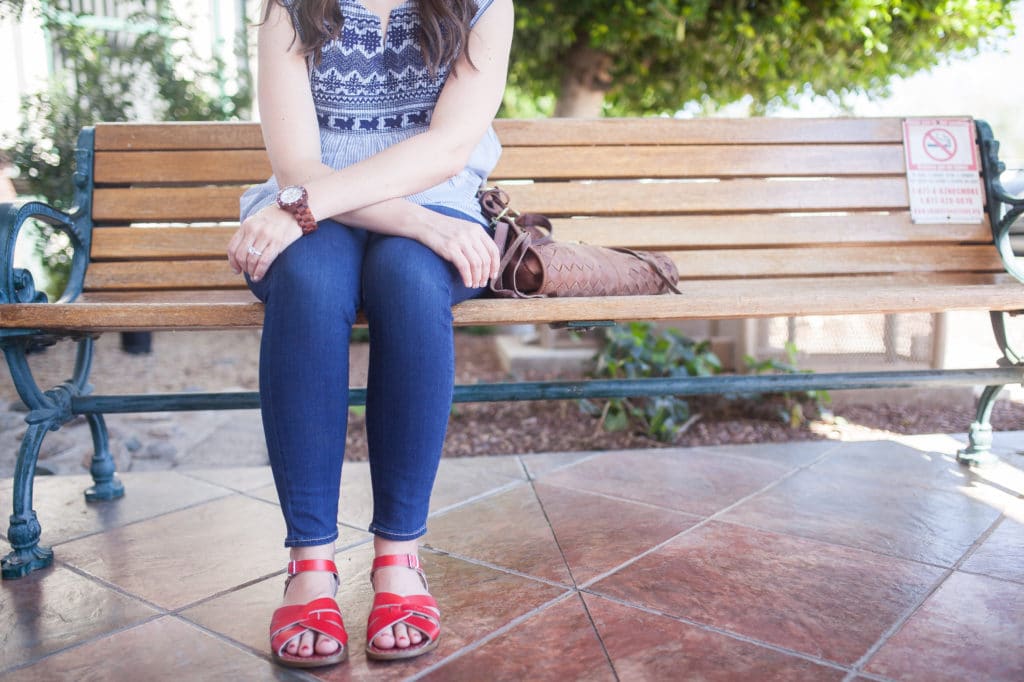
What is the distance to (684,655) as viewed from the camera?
1391 mm

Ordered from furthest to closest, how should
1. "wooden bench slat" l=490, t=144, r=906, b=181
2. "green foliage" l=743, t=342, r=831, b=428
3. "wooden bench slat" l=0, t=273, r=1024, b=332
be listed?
"green foliage" l=743, t=342, r=831, b=428, "wooden bench slat" l=490, t=144, r=906, b=181, "wooden bench slat" l=0, t=273, r=1024, b=332

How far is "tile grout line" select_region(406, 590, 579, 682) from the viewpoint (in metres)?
1.35

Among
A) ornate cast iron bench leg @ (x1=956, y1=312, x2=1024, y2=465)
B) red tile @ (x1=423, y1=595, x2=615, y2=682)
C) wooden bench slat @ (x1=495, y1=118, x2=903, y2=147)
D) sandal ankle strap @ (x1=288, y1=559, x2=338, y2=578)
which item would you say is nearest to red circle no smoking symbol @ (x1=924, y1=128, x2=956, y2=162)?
wooden bench slat @ (x1=495, y1=118, x2=903, y2=147)

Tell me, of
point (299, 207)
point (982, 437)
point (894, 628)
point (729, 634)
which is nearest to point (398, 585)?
point (729, 634)

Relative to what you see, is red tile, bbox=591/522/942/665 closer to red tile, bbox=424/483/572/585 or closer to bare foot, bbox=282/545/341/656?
red tile, bbox=424/483/572/585

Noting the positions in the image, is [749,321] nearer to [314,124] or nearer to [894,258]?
[894,258]

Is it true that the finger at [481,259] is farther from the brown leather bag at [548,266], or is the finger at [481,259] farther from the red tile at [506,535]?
the red tile at [506,535]

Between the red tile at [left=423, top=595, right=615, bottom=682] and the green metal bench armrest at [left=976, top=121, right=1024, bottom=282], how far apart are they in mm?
1847

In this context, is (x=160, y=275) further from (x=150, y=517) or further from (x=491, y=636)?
(x=491, y=636)

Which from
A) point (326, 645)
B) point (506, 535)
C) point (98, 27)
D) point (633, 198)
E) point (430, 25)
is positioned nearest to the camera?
point (326, 645)

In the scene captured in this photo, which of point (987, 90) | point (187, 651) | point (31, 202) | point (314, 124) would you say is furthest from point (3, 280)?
point (987, 90)

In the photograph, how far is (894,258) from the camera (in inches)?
97.4

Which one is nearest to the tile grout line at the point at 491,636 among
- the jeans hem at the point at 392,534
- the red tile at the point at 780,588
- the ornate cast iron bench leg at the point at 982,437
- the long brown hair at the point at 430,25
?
the red tile at the point at 780,588

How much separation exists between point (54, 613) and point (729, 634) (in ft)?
4.44
